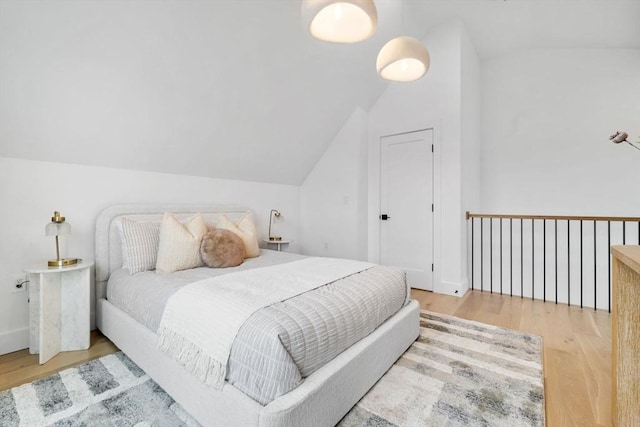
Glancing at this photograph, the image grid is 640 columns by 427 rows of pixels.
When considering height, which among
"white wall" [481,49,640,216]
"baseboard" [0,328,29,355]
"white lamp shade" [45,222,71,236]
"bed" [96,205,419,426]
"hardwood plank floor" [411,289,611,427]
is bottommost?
"hardwood plank floor" [411,289,611,427]

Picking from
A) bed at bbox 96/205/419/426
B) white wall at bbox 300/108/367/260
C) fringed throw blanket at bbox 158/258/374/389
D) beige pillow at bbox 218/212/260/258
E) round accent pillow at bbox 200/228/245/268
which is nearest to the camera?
bed at bbox 96/205/419/426

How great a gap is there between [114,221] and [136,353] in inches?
45.6

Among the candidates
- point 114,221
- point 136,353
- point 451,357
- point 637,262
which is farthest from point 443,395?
point 114,221

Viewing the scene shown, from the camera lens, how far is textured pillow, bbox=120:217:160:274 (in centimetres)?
218

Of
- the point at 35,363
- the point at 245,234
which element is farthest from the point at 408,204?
the point at 35,363

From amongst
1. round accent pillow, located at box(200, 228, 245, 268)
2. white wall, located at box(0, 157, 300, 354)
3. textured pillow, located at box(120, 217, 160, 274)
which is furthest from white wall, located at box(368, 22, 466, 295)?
textured pillow, located at box(120, 217, 160, 274)

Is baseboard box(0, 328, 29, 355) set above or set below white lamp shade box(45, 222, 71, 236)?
below

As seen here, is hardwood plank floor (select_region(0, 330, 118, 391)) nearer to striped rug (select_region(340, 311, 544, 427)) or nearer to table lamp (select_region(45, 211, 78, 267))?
table lamp (select_region(45, 211, 78, 267))

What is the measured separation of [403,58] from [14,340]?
3.27m

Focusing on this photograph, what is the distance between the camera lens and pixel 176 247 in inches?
86.3

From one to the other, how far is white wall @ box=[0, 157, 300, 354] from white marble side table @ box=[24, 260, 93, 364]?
0.20 m

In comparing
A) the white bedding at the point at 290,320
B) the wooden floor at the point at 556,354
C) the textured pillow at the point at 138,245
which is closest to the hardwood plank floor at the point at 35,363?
the wooden floor at the point at 556,354

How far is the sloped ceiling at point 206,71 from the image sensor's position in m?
1.78

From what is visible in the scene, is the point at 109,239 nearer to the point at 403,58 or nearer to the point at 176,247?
the point at 176,247
